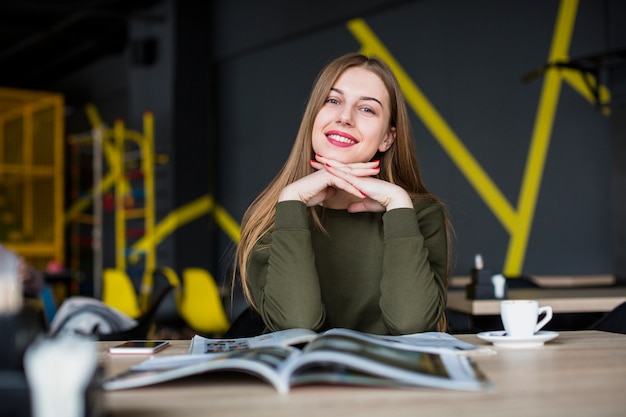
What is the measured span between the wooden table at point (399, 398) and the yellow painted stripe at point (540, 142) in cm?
467

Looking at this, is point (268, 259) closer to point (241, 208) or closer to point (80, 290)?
point (241, 208)

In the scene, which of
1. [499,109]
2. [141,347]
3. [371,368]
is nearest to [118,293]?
[499,109]

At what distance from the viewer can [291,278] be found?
5.36 feet

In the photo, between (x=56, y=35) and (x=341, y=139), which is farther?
(x=56, y=35)

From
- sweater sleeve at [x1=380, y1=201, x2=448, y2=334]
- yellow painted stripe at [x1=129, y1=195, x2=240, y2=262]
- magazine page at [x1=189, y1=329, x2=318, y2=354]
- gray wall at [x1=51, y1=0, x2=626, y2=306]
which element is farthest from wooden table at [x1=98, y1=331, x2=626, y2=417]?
yellow painted stripe at [x1=129, y1=195, x2=240, y2=262]

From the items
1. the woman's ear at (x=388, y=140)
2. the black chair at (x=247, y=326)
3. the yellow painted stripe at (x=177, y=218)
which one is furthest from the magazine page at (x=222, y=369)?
the yellow painted stripe at (x=177, y=218)

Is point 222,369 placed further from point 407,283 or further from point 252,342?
point 407,283

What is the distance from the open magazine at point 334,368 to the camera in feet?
2.81

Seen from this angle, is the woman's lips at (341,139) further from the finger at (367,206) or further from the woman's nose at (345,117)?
the finger at (367,206)

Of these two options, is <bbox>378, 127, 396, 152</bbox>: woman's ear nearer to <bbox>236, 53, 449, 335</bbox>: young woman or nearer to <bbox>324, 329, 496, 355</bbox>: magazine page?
<bbox>236, 53, 449, 335</bbox>: young woman

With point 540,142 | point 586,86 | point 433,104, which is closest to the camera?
point 586,86

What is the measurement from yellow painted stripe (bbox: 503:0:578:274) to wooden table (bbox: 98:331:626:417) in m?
4.67

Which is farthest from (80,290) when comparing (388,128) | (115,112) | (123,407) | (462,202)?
(123,407)

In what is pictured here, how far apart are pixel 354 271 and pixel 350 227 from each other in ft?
0.39
